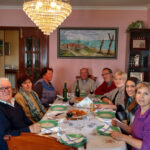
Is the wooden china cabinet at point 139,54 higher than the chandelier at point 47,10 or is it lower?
lower

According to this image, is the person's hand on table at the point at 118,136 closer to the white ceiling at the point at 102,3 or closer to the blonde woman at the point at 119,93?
the blonde woman at the point at 119,93

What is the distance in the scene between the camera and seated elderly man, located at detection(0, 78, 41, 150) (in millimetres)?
1374

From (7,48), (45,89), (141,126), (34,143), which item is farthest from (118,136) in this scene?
(7,48)

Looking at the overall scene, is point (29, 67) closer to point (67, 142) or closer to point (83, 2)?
point (83, 2)

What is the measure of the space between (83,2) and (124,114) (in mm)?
2670

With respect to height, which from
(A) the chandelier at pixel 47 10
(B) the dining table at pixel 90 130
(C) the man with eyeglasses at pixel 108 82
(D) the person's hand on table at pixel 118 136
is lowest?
(B) the dining table at pixel 90 130

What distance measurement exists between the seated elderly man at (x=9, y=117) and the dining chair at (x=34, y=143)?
29cm

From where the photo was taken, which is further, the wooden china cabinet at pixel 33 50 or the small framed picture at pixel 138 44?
the wooden china cabinet at pixel 33 50

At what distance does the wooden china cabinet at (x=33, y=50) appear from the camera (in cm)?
424

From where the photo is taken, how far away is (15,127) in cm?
160

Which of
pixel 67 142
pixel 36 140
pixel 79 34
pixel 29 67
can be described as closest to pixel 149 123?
pixel 67 142

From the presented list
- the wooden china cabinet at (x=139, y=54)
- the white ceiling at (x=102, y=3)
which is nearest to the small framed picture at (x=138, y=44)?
the wooden china cabinet at (x=139, y=54)

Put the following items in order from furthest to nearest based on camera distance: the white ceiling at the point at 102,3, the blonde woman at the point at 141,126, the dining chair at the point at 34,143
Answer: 1. the white ceiling at the point at 102,3
2. the blonde woman at the point at 141,126
3. the dining chair at the point at 34,143

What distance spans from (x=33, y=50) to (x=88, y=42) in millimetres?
1365
